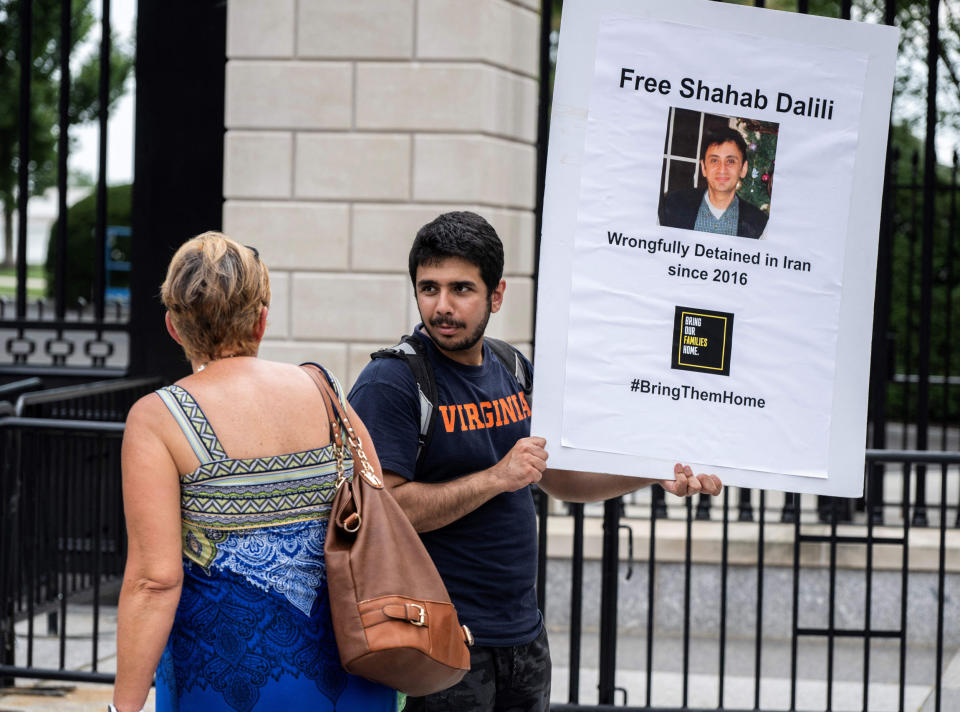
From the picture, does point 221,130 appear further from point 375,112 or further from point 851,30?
point 851,30

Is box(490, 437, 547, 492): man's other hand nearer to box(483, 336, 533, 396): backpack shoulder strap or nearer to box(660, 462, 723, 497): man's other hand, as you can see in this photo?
box(660, 462, 723, 497): man's other hand

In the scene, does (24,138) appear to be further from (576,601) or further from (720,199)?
(720,199)

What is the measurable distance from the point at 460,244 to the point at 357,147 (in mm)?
4295

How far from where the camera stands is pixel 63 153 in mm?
7305

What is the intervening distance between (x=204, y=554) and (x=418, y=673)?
485 mm

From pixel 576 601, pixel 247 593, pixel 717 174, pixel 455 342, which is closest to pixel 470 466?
pixel 455 342

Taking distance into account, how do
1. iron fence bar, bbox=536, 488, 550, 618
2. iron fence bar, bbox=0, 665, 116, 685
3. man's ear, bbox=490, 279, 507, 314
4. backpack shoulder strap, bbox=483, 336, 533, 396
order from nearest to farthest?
man's ear, bbox=490, 279, 507, 314, backpack shoulder strap, bbox=483, 336, 533, 396, iron fence bar, bbox=536, 488, 550, 618, iron fence bar, bbox=0, 665, 116, 685

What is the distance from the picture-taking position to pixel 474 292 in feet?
9.60

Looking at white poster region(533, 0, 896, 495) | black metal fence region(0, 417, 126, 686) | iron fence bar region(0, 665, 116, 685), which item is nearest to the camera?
white poster region(533, 0, 896, 495)

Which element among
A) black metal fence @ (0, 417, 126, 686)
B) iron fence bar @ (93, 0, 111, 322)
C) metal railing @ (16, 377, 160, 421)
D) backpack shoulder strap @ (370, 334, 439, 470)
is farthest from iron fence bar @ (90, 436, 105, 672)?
backpack shoulder strap @ (370, 334, 439, 470)

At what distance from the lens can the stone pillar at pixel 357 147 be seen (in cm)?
699

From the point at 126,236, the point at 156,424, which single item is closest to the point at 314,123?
the point at 156,424

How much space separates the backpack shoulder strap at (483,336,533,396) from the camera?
321 centimetres

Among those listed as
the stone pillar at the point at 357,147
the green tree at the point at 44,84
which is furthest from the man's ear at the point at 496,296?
the green tree at the point at 44,84
